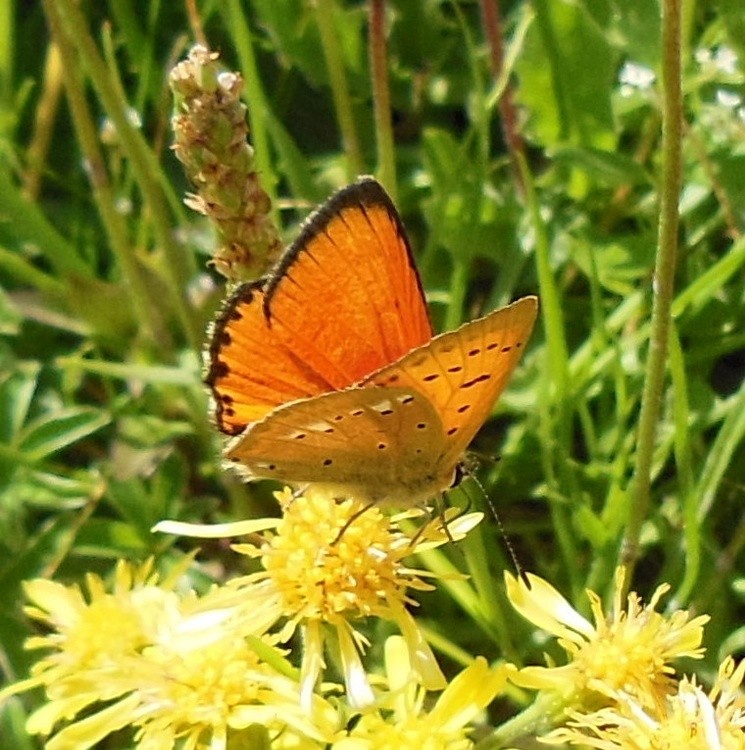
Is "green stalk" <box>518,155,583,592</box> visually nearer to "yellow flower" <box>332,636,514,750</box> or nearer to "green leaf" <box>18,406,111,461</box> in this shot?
"yellow flower" <box>332,636,514,750</box>

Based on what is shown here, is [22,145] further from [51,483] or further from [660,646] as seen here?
[660,646]

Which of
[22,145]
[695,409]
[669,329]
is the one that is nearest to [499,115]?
[695,409]

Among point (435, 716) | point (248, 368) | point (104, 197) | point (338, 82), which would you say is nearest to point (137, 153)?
point (104, 197)

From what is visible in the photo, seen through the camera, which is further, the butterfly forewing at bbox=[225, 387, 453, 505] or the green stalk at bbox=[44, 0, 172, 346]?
the green stalk at bbox=[44, 0, 172, 346]

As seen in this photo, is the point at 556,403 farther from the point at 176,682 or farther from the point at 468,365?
the point at 176,682

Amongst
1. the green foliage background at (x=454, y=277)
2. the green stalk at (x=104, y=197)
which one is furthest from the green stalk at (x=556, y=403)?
the green stalk at (x=104, y=197)

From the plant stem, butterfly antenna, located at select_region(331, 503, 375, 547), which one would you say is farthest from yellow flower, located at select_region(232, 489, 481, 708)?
the plant stem
